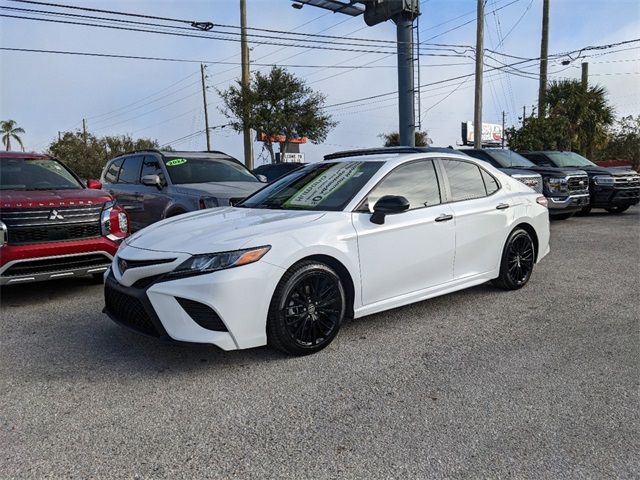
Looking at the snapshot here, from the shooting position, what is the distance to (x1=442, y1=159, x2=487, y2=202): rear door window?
5.02 m

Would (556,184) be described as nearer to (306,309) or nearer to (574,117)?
(306,309)

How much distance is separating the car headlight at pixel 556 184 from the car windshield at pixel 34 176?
939 cm

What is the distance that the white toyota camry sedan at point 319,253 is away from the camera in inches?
138

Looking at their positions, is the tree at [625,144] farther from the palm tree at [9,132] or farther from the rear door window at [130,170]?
the palm tree at [9,132]

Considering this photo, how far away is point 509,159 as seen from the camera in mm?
11727

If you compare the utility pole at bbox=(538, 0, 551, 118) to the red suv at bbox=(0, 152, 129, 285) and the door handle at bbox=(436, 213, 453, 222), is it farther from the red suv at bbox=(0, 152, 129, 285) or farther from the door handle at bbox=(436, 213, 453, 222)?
the red suv at bbox=(0, 152, 129, 285)

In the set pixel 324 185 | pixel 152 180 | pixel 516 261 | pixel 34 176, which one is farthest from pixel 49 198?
pixel 516 261

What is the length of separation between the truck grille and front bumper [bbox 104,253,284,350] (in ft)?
7.88

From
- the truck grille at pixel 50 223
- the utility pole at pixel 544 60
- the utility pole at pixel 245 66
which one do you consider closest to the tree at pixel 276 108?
the utility pole at pixel 245 66

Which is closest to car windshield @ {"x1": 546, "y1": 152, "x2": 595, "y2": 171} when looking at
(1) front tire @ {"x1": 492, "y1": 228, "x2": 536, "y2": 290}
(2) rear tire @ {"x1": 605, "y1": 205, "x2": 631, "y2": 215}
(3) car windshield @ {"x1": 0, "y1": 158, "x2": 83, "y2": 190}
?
(2) rear tire @ {"x1": 605, "y1": 205, "x2": 631, "y2": 215}

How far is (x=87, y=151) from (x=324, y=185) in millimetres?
51249

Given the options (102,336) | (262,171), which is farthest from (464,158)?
(262,171)

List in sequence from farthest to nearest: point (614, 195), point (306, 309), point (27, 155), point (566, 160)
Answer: point (566, 160), point (614, 195), point (27, 155), point (306, 309)

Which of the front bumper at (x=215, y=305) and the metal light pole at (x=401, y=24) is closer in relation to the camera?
the front bumper at (x=215, y=305)
